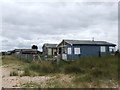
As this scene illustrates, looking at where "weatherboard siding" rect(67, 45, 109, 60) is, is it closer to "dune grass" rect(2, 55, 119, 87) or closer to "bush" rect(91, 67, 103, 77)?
"dune grass" rect(2, 55, 119, 87)

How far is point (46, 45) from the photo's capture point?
48562 millimetres

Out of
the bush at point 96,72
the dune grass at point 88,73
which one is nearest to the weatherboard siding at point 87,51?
the dune grass at point 88,73

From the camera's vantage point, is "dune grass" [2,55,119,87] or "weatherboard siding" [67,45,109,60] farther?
"weatherboard siding" [67,45,109,60]

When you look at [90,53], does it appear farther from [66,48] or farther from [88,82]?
[88,82]

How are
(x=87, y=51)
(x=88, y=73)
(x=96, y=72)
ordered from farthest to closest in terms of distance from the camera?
(x=87, y=51) → (x=88, y=73) → (x=96, y=72)

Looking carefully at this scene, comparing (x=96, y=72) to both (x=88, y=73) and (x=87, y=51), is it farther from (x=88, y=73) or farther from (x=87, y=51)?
(x=87, y=51)

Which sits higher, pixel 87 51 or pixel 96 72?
pixel 87 51

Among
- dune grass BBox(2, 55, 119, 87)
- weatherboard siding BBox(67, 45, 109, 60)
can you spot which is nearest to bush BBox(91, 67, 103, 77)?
dune grass BBox(2, 55, 119, 87)

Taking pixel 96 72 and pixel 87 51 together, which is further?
pixel 87 51

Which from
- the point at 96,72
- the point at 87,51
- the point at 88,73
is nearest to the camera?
the point at 96,72

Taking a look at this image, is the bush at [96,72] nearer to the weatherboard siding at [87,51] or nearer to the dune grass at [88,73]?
the dune grass at [88,73]

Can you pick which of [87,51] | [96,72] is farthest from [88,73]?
[87,51]

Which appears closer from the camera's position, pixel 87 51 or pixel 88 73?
pixel 88 73

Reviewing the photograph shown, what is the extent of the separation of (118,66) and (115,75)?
0.84 m
